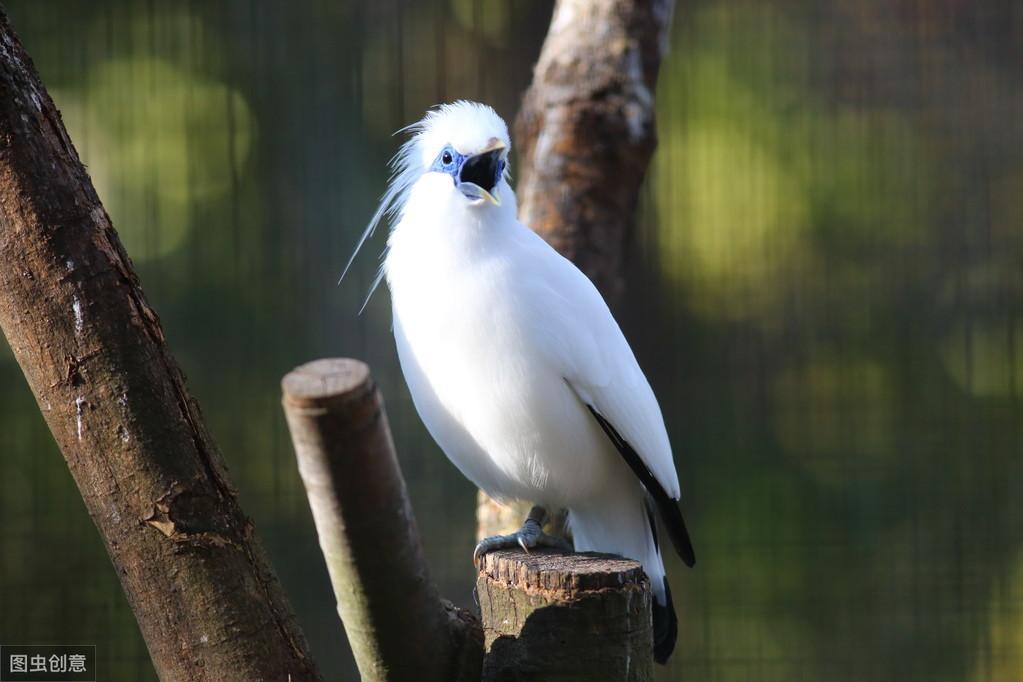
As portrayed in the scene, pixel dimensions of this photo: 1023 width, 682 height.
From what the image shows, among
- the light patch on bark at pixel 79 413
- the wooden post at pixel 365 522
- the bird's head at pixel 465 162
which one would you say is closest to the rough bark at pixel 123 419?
the light patch on bark at pixel 79 413

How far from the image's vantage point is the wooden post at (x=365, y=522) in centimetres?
101

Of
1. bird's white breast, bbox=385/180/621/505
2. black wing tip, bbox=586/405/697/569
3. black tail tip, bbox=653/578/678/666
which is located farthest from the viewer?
black tail tip, bbox=653/578/678/666

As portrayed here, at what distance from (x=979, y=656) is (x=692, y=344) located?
1329 millimetres

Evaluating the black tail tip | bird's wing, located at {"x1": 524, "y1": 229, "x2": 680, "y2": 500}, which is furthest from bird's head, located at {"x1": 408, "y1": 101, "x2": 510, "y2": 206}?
the black tail tip

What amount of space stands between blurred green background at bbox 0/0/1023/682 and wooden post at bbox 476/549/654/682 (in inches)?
81.5

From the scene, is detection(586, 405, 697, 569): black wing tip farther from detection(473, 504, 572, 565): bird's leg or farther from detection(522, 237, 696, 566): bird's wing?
detection(473, 504, 572, 565): bird's leg

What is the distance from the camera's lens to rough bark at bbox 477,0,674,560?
2615 mm

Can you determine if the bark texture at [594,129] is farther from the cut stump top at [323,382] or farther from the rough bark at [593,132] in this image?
the cut stump top at [323,382]

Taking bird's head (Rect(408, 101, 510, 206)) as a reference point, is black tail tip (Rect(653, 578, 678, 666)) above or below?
below

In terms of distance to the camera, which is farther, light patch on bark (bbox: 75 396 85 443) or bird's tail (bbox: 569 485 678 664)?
bird's tail (bbox: 569 485 678 664)

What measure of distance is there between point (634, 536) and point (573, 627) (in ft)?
2.30

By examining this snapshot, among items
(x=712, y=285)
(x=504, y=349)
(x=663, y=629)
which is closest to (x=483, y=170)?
(x=504, y=349)

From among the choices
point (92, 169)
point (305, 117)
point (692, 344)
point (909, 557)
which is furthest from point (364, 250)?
point (909, 557)

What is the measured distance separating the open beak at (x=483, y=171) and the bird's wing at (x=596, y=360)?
13cm
